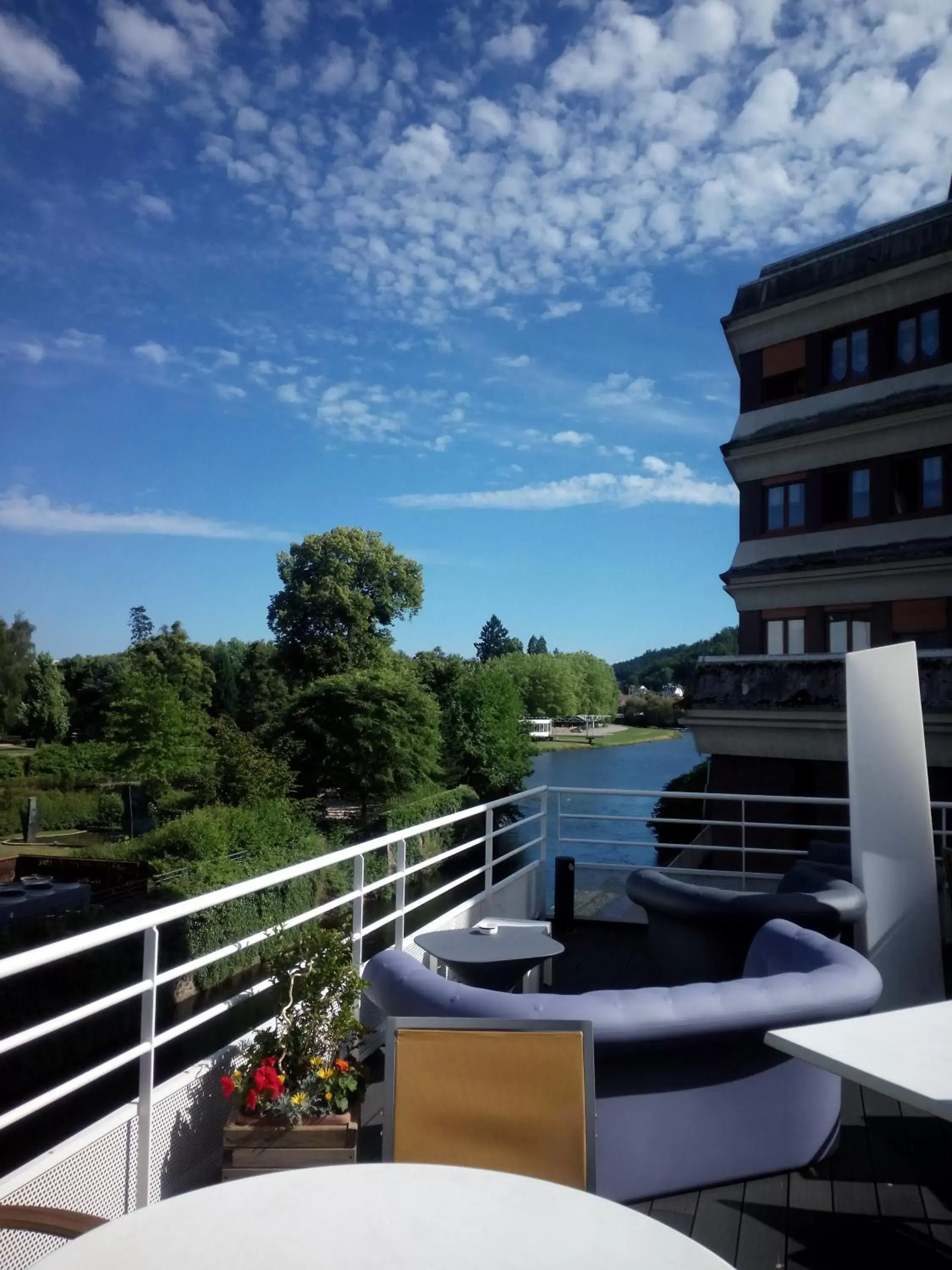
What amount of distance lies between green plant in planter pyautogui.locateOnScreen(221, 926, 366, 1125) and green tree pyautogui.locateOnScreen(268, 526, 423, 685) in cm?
3852

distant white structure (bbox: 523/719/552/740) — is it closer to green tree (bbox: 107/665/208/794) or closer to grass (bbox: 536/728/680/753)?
grass (bbox: 536/728/680/753)

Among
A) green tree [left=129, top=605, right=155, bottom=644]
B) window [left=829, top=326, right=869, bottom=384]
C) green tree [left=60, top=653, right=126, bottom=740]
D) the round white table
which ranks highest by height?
green tree [left=129, top=605, right=155, bottom=644]

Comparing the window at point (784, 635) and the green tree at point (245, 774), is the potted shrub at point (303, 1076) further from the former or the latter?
the green tree at point (245, 774)

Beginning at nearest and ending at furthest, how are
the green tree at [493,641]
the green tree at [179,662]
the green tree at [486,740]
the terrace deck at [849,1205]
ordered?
the terrace deck at [849,1205] → the green tree at [486,740] → the green tree at [179,662] → the green tree at [493,641]

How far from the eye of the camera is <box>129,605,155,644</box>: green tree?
82.2 m

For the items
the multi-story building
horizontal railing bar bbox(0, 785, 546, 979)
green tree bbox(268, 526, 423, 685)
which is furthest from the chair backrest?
green tree bbox(268, 526, 423, 685)

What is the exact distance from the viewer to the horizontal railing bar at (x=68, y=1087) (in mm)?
2125

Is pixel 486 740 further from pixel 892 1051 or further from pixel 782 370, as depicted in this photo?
pixel 892 1051

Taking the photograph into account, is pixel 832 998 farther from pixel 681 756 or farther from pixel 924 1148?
pixel 681 756

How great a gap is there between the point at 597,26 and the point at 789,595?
1119 cm

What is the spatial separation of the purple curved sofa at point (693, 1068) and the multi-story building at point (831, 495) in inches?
488

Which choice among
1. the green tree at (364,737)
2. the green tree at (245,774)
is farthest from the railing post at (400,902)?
the green tree at (364,737)

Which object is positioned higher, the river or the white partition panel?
the white partition panel

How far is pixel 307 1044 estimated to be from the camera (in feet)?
9.58
